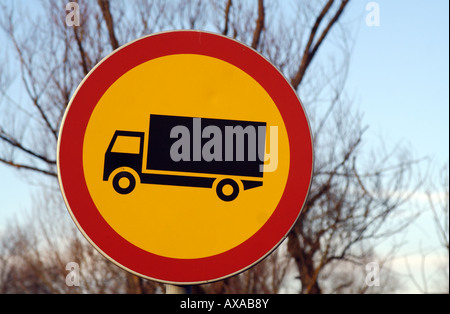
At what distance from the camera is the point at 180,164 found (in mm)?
1452

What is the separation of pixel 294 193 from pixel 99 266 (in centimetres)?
553

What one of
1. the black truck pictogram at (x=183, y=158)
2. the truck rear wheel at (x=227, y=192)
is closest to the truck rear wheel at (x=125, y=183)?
the black truck pictogram at (x=183, y=158)

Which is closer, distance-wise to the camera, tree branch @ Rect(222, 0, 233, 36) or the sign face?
the sign face

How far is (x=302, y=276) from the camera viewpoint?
21.4 ft

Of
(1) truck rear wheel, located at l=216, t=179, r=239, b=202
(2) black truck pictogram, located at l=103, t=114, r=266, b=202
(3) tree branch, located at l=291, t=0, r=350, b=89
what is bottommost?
(1) truck rear wheel, located at l=216, t=179, r=239, b=202

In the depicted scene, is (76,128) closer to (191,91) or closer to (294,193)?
(191,91)

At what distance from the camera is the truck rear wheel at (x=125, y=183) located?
1438mm

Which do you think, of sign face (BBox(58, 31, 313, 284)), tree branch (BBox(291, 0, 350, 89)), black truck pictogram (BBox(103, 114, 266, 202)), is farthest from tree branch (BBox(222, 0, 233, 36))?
black truck pictogram (BBox(103, 114, 266, 202))

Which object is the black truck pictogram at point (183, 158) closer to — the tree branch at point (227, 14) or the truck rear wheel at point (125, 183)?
the truck rear wheel at point (125, 183)

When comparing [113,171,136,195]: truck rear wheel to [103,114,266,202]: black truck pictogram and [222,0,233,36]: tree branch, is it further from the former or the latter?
[222,0,233,36]: tree branch

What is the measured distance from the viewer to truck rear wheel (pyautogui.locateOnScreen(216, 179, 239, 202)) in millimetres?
1448

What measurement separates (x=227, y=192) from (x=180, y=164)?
0.13 meters

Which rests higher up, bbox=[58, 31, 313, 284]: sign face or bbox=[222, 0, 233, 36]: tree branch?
bbox=[222, 0, 233, 36]: tree branch
